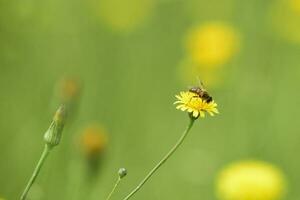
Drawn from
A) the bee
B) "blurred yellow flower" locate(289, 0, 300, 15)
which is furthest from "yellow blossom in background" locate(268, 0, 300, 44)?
the bee

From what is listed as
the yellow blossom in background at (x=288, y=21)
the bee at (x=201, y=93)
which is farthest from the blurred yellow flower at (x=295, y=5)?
the bee at (x=201, y=93)

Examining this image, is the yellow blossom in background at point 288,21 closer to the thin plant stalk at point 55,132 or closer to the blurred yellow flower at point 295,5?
the blurred yellow flower at point 295,5

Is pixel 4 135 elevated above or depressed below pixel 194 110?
above

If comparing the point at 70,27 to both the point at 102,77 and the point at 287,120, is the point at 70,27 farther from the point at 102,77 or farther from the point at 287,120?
the point at 287,120

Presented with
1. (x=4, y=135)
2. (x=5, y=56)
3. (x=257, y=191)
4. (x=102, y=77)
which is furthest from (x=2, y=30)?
(x=102, y=77)

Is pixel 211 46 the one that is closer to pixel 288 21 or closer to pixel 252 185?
pixel 288 21

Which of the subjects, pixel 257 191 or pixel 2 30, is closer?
pixel 257 191

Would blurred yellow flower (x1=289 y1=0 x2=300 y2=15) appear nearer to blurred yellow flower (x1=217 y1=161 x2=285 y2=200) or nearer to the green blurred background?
the green blurred background

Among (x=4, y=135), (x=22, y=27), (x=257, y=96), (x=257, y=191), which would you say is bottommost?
(x=257, y=191)
